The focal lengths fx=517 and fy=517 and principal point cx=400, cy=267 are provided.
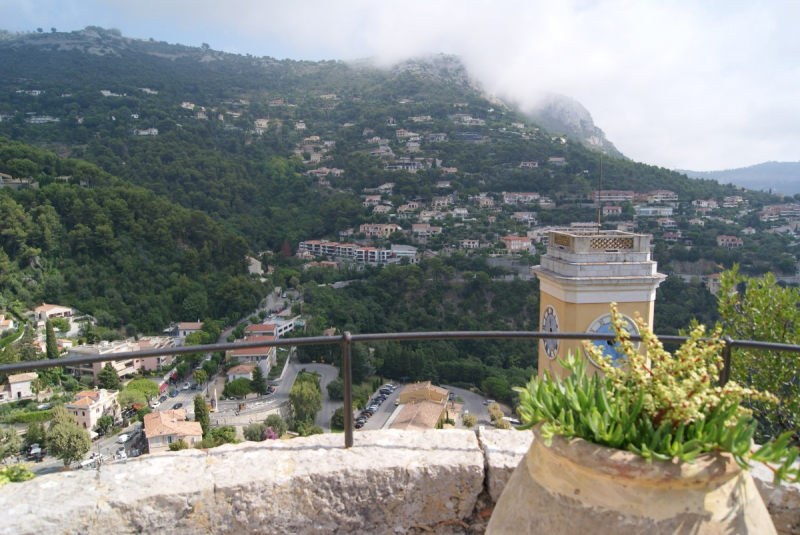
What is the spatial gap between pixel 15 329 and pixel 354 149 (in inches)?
1941

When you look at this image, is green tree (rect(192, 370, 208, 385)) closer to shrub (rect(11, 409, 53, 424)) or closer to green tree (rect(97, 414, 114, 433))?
shrub (rect(11, 409, 53, 424))

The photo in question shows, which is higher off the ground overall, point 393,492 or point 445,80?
point 445,80

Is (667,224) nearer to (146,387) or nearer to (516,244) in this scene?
(516,244)

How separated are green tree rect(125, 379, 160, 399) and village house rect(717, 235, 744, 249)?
33.5 metres

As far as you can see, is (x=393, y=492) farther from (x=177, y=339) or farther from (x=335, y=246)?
(x=335, y=246)

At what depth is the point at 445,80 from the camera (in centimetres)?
9544

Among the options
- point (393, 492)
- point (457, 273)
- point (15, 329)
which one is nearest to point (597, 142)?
point (457, 273)

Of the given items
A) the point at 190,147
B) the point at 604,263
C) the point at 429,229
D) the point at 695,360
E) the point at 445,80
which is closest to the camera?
the point at 695,360

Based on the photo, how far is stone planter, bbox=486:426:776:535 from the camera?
851 mm

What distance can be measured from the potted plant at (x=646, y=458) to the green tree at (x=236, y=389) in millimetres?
21712

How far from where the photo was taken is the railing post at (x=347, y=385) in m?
1.51

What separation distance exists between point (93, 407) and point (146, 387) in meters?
6.23

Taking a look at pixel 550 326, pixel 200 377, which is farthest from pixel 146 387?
pixel 550 326

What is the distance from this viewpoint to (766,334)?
14.3 feet
